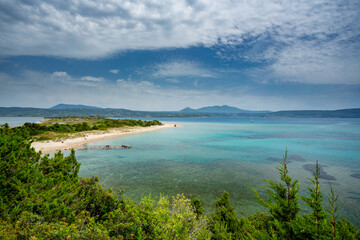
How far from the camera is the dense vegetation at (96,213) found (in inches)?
218

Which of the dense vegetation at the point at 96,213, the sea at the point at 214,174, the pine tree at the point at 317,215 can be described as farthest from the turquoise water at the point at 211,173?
the pine tree at the point at 317,215

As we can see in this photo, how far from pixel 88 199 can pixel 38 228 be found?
3.80m

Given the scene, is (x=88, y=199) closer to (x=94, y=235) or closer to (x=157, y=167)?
(x=94, y=235)

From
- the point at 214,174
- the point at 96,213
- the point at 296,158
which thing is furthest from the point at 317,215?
the point at 296,158

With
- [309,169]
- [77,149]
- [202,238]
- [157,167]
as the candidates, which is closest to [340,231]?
[202,238]

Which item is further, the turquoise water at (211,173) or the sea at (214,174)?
the turquoise water at (211,173)

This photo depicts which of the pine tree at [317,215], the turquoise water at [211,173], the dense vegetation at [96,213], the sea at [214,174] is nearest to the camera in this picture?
the pine tree at [317,215]

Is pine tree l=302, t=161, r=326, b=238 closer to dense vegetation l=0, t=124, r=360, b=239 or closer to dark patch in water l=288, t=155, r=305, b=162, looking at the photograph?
dense vegetation l=0, t=124, r=360, b=239

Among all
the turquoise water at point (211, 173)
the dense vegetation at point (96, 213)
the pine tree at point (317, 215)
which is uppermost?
the pine tree at point (317, 215)

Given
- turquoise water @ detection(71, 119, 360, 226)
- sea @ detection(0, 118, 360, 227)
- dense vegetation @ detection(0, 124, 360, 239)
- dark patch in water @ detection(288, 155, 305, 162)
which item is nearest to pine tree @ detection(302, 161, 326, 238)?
dense vegetation @ detection(0, 124, 360, 239)

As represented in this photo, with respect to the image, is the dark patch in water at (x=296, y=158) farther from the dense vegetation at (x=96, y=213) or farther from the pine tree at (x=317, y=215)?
the pine tree at (x=317, y=215)

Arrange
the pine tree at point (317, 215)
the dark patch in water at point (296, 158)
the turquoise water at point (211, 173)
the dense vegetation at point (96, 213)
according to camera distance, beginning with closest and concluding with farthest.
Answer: the pine tree at point (317, 215) < the dense vegetation at point (96, 213) < the turquoise water at point (211, 173) < the dark patch in water at point (296, 158)

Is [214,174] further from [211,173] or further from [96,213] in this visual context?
[96,213]

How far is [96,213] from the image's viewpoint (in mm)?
10133
